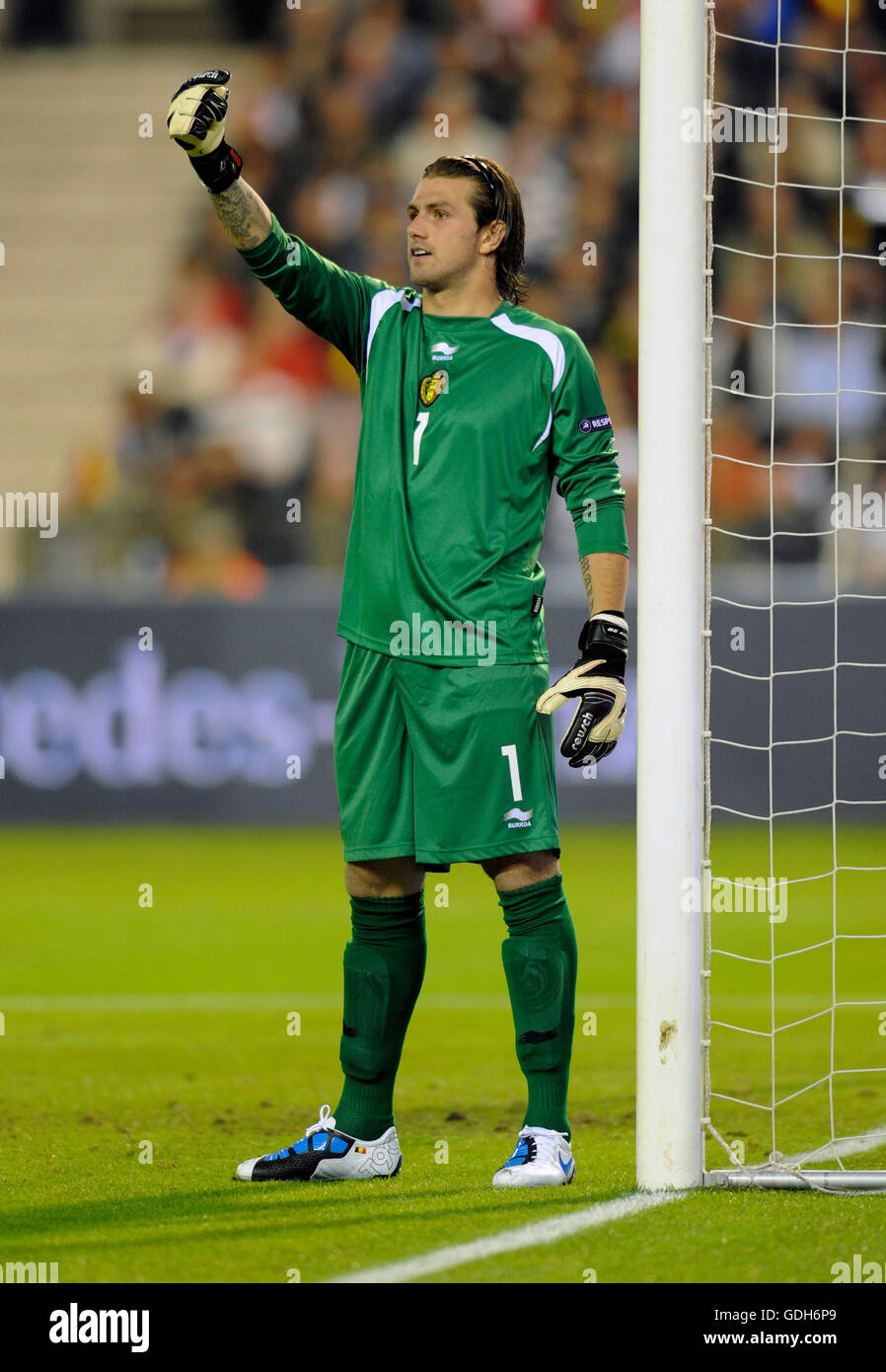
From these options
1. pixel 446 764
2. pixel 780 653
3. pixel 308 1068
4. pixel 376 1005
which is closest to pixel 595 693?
pixel 446 764

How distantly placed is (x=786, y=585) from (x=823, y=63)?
370 centimetres

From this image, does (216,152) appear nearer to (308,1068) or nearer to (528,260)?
(308,1068)

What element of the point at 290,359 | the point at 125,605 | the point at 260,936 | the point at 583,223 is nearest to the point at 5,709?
the point at 125,605

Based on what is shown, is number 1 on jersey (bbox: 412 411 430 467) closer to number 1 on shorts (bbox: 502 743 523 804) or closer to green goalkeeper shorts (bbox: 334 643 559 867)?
green goalkeeper shorts (bbox: 334 643 559 867)

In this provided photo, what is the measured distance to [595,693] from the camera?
355 centimetres

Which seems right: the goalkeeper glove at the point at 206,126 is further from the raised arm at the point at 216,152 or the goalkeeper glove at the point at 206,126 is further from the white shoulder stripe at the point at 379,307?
the white shoulder stripe at the point at 379,307

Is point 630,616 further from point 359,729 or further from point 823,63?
point 359,729

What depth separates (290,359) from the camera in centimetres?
1152

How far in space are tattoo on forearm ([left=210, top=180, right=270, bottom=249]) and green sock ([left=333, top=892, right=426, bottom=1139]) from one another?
132cm

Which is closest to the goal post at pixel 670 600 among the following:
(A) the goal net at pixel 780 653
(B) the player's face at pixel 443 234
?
(A) the goal net at pixel 780 653

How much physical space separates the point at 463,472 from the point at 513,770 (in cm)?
59

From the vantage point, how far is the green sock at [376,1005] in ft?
12.1

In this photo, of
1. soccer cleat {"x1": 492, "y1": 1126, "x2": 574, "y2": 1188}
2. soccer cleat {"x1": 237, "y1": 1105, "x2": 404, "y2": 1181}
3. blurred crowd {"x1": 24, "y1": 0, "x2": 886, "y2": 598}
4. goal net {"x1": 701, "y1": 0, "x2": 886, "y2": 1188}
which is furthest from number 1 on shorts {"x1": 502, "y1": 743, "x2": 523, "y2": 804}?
blurred crowd {"x1": 24, "y1": 0, "x2": 886, "y2": 598}

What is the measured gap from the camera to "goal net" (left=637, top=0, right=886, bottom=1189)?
3436 millimetres
